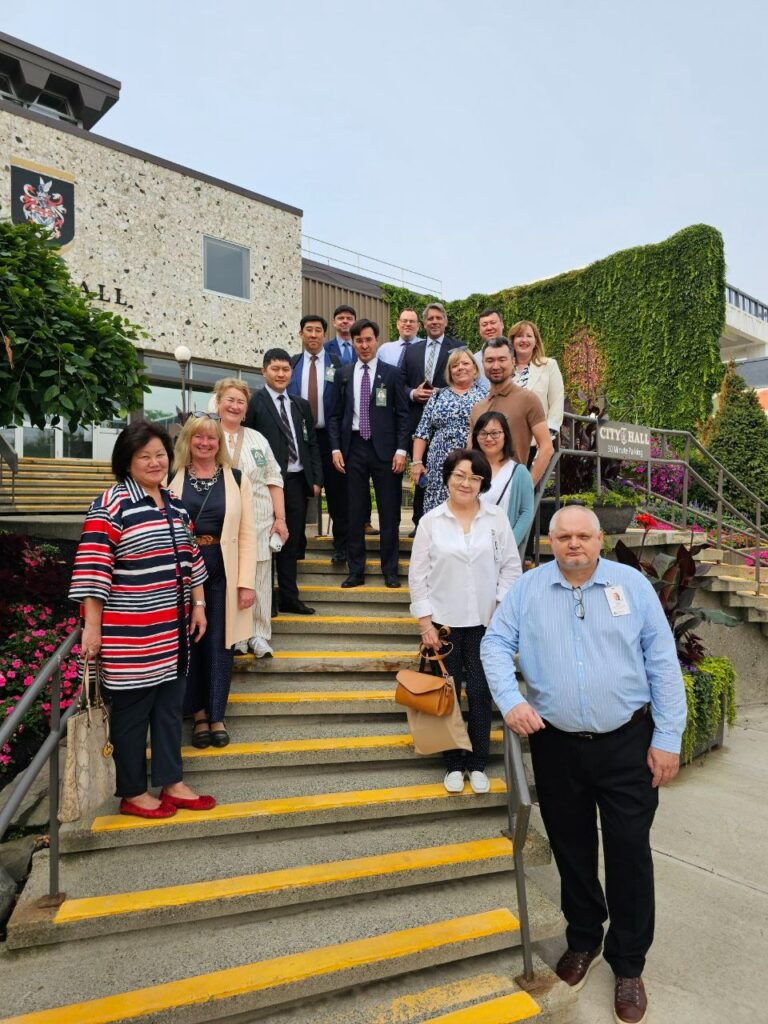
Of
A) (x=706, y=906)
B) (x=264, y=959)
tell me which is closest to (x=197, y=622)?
(x=264, y=959)

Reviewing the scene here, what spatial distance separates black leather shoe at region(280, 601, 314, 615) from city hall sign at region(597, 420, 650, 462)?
9.18 ft

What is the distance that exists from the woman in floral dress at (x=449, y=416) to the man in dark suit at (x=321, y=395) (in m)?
0.97

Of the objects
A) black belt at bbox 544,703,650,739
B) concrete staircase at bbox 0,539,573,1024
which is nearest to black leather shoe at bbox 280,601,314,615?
concrete staircase at bbox 0,539,573,1024

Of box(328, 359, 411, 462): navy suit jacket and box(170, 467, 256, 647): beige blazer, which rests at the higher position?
box(328, 359, 411, 462): navy suit jacket

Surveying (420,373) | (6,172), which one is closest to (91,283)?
(6,172)

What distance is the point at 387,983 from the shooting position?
225 cm

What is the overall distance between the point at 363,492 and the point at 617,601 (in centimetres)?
251

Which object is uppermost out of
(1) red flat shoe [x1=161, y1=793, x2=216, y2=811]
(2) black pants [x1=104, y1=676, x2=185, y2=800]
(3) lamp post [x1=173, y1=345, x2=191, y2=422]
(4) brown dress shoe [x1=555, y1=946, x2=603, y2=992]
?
(3) lamp post [x1=173, y1=345, x2=191, y2=422]

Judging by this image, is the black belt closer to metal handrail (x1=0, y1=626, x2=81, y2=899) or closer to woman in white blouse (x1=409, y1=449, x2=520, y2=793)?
woman in white blouse (x1=409, y1=449, x2=520, y2=793)

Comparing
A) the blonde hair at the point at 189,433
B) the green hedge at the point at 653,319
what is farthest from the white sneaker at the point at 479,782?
the green hedge at the point at 653,319

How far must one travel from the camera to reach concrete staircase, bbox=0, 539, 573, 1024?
208 centimetres

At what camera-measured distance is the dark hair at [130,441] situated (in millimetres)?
2566

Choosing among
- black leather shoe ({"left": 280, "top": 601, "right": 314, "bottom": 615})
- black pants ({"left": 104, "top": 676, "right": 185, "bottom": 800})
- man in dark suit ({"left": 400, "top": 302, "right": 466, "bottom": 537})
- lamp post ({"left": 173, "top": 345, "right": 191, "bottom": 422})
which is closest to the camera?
black pants ({"left": 104, "top": 676, "right": 185, "bottom": 800})

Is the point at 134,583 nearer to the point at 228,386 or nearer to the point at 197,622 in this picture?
the point at 197,622
